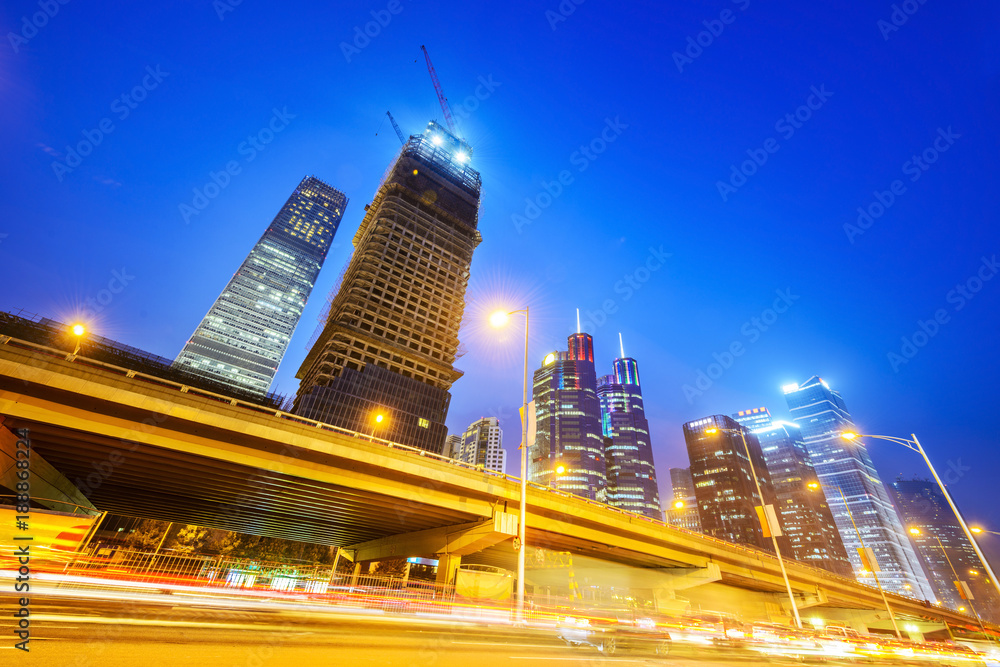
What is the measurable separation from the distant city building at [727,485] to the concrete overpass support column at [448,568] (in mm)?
156198

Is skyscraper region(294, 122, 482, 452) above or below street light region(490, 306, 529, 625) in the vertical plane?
above

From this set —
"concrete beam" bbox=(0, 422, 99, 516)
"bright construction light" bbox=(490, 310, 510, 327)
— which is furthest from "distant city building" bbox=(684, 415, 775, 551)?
"concrete beam" bbox=(0, 422, 99, 516)

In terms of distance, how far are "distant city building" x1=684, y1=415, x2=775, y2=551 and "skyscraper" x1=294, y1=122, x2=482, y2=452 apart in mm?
116211

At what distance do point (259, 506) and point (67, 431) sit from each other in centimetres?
1199

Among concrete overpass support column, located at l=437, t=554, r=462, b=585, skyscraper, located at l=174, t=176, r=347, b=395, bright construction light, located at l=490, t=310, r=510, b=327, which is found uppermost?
skyscraper, located at l=174, t=176, r=347, b=395

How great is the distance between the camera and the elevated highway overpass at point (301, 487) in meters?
16.9

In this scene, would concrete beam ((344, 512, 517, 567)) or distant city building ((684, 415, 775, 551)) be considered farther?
distant city building ((684, 415, 775, 551))

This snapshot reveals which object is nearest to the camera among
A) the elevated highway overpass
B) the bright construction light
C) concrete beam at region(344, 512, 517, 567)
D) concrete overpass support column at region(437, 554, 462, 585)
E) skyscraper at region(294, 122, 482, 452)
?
the elevated highway overpass

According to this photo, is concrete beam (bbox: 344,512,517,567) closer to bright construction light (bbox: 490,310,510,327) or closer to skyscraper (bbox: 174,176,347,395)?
bright construction light (bbox: 490,310,510,327)

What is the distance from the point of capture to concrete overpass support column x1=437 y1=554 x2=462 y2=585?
27141mm

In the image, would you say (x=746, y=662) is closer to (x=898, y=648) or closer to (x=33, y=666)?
(x=33, y=666)

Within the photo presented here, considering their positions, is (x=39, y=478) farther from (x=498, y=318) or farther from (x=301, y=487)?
(x=498, y=318)

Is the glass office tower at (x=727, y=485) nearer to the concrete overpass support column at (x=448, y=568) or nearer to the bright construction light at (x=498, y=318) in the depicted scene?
the concrete overpass support column at (x=448, y=568)

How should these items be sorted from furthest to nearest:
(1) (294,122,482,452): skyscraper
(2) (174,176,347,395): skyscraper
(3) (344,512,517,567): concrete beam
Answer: (2) (174,176,347,395): skyscraper
(1) (294,122,482,452): skyscraper
(3) (344,512,517,567): concrete beam
